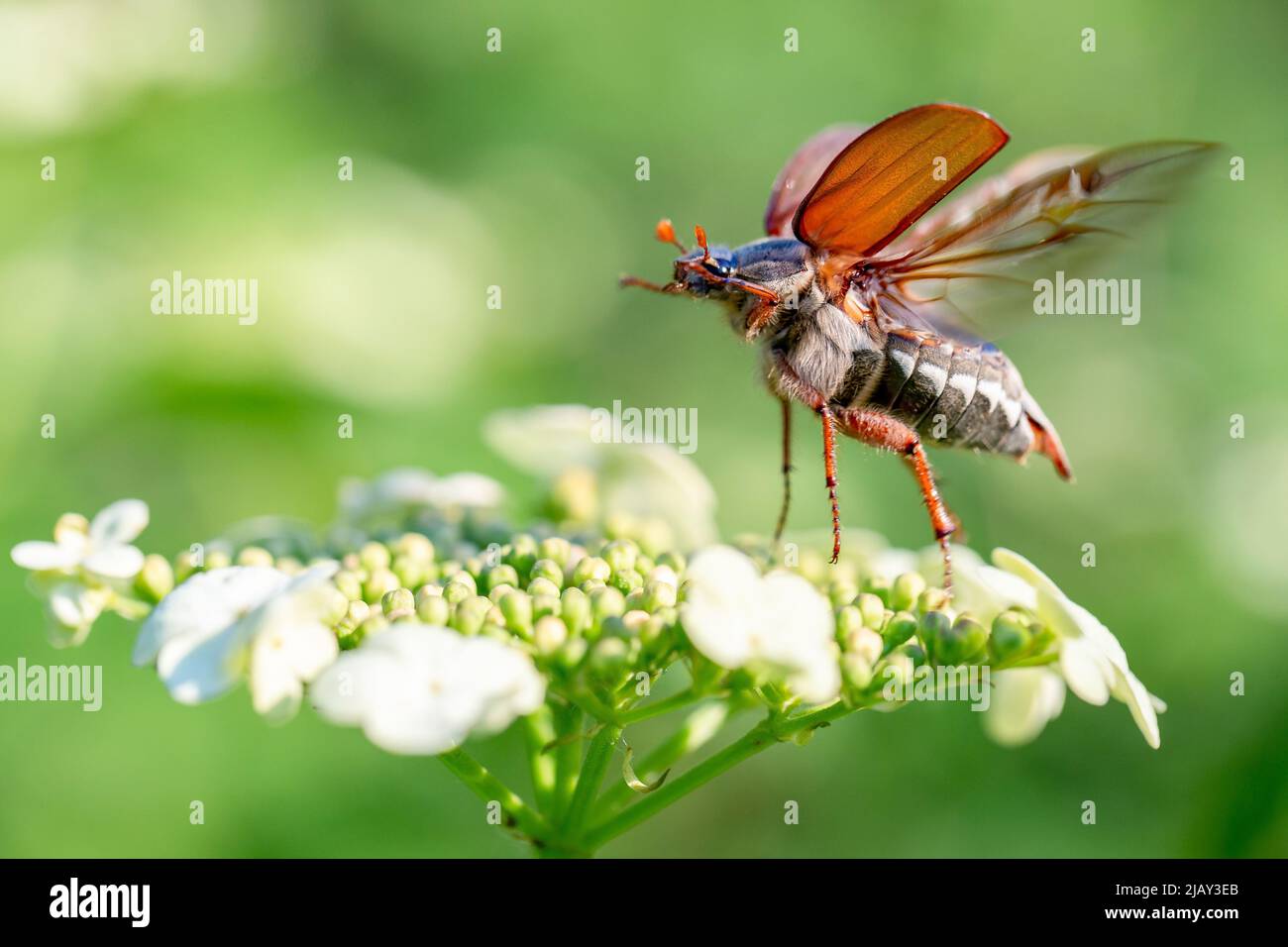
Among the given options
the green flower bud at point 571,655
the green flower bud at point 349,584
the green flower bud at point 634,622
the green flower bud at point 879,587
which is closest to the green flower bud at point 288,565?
the green flower bud at point 349,584

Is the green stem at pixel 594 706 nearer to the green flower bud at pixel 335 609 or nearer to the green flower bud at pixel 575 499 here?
the green flower bud at pixel 335 609

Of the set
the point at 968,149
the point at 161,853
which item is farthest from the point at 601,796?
the point at 161,853

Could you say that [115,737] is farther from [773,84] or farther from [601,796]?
[773,84]

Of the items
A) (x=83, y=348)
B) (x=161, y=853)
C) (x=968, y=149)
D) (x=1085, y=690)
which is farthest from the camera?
(x=83, y=348)

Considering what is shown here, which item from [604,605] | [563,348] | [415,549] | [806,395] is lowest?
[604,605]

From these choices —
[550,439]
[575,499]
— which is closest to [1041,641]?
[575,499]

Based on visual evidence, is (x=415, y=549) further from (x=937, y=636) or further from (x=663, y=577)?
(x=937, y=636)
